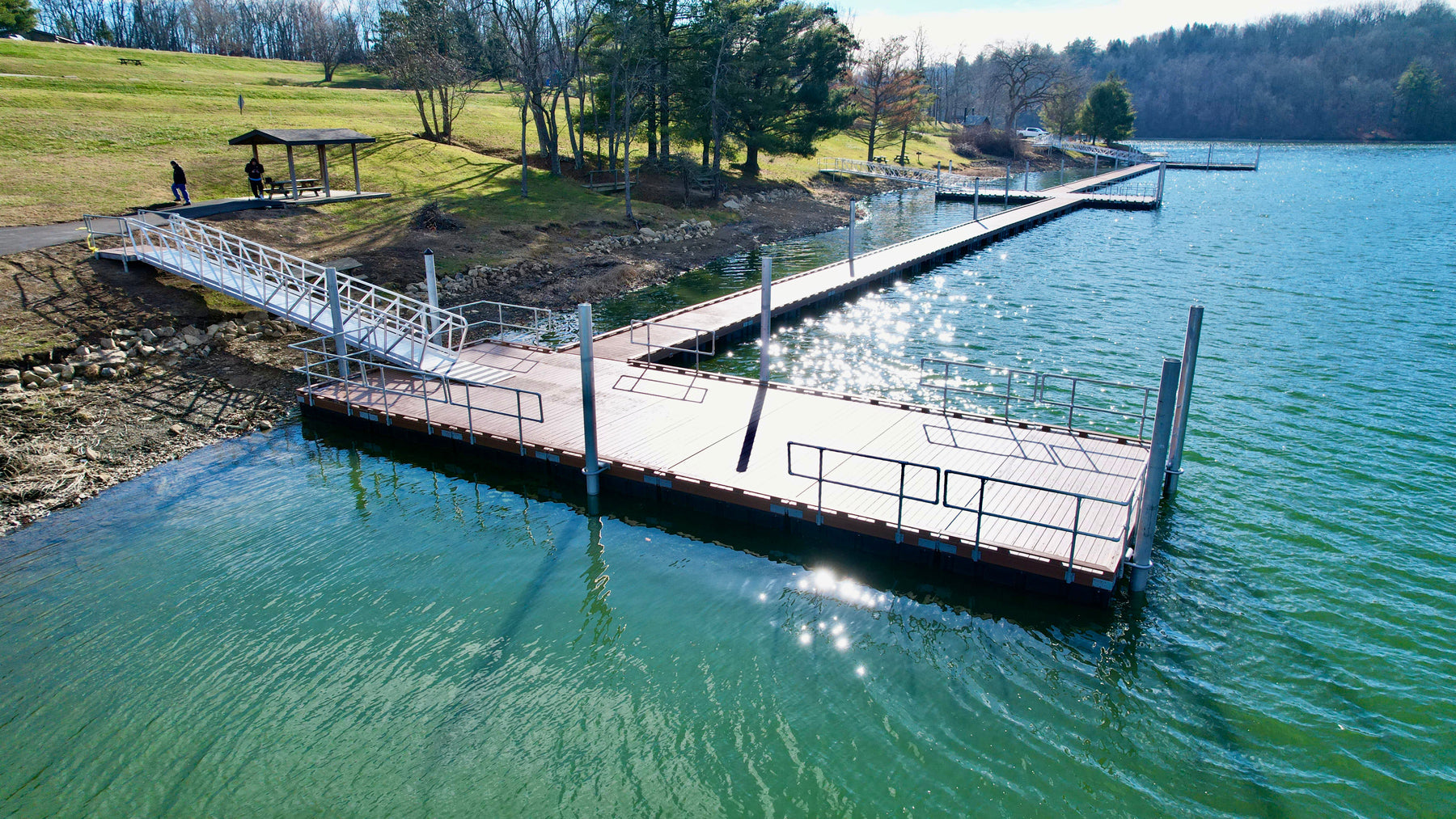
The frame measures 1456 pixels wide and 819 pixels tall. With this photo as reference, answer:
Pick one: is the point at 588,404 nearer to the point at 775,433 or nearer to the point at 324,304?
the point at 775,433

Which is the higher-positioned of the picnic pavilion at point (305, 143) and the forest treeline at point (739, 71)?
the forest treeline at point (739, 71)

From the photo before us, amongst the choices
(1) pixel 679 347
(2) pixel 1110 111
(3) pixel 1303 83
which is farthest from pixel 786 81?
(3) pixel 1303 83

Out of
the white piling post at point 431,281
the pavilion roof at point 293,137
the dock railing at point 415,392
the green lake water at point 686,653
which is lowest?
the green lake water at point 686,653

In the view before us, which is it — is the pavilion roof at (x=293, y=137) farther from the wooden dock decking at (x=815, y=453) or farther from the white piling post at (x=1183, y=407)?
the white piling post at (x=1183, y=407)

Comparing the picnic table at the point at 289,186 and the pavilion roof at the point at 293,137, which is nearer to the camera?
the pavilion roof at the point at 293,137

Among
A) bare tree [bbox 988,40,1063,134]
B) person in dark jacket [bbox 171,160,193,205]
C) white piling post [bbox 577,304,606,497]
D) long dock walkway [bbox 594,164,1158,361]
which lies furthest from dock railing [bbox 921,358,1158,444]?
bare tree [bbox 988,40,1063,134]

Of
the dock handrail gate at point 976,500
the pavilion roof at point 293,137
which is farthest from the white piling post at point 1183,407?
the pavilion roof at point 293,137

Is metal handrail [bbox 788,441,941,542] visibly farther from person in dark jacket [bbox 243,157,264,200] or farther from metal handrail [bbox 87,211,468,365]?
person in dark jacket [bbox 243,157,264,200]
